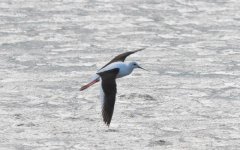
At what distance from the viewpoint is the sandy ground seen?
614 centimetres

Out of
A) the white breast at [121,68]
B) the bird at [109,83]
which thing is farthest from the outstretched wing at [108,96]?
the white breast at [121,68]

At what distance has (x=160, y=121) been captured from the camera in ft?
21.4

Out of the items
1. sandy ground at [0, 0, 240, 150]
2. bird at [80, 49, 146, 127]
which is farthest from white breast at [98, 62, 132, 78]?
sandy ground at [0, 0, 240, 150]

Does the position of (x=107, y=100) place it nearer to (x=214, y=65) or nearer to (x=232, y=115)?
(x=232, y=115)

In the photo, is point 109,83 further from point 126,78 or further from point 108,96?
point 126,78

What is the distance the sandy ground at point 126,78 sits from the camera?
6141 mm

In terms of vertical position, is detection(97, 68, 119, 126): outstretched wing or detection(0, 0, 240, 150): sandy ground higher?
detection(97, 68, 119, 126): outstretched wing

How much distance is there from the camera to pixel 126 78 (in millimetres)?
8094

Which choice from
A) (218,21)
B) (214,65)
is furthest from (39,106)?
(218,21)

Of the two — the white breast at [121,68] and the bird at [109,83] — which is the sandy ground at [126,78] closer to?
the bird at [109,83]

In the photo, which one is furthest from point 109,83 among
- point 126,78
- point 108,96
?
point 126,78

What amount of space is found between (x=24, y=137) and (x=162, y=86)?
200 centimetres

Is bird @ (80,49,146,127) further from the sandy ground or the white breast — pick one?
the sandy ground

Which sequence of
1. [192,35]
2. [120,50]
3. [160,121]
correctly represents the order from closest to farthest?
[160,121] → [120,50] → [192,35]
